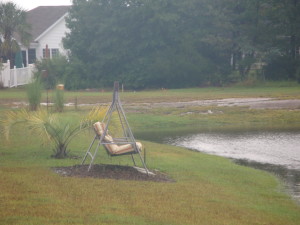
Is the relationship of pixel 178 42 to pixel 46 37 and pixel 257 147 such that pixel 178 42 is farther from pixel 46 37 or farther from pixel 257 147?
pixel 257 147

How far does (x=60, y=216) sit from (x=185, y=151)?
344 inches

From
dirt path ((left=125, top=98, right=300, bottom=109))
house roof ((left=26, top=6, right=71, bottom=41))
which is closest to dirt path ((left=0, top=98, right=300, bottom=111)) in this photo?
dirt path ((left=125, top=98, right=300, bottom=109))

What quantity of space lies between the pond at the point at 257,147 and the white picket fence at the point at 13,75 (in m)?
20.8

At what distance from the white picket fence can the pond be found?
68.2 ft

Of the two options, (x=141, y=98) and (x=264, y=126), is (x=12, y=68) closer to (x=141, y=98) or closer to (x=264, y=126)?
(x=141, y=98)

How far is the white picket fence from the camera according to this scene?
39031 millimetres

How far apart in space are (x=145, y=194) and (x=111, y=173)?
194 cm

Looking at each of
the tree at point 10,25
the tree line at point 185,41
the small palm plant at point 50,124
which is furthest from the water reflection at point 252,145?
the tree at point 10,25

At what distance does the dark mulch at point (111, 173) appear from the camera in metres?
10.8

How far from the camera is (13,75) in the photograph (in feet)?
133

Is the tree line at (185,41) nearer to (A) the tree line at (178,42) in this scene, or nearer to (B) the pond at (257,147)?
(A) the tree line at (178,42)

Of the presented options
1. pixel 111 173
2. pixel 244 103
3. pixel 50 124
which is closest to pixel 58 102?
pixel 244 103

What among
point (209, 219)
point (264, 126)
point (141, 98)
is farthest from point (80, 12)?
point (209, 219)

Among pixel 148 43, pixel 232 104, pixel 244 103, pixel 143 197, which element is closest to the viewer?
pixel 143 197
